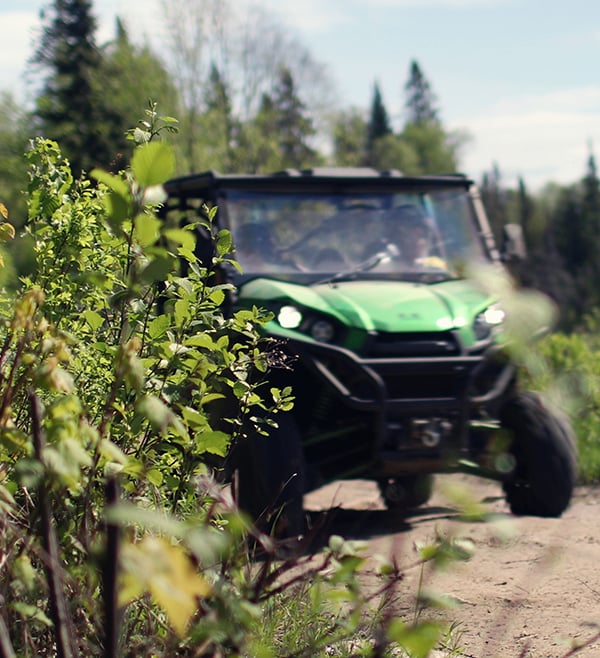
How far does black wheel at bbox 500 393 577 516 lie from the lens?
565cm

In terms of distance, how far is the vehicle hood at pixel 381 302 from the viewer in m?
5.25

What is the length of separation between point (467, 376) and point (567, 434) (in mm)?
786

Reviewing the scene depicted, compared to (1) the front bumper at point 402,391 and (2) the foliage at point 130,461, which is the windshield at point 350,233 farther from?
(2) the foliage at point 130,461

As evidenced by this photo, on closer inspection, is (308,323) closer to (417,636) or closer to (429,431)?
(429,431)

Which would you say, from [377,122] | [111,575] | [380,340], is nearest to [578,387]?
[380,340]

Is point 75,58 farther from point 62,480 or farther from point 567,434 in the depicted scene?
point 62,480

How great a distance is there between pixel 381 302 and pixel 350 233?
0.82 m

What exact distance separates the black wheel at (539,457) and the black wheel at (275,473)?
1.36 meters

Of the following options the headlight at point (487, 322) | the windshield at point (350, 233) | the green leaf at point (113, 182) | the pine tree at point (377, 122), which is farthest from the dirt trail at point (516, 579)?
the pine tree at point (377, 122)

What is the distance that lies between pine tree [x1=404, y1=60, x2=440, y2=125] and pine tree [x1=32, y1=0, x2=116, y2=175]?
5729 centimetres

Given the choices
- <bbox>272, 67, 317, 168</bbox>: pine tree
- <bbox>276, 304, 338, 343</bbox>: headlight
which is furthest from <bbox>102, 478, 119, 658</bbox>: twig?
<bbox>272, 67, 317, 168</bbox>: pine tree

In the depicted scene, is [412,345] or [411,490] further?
[411,490]

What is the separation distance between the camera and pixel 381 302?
5430 millimetres

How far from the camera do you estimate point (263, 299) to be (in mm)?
5328
